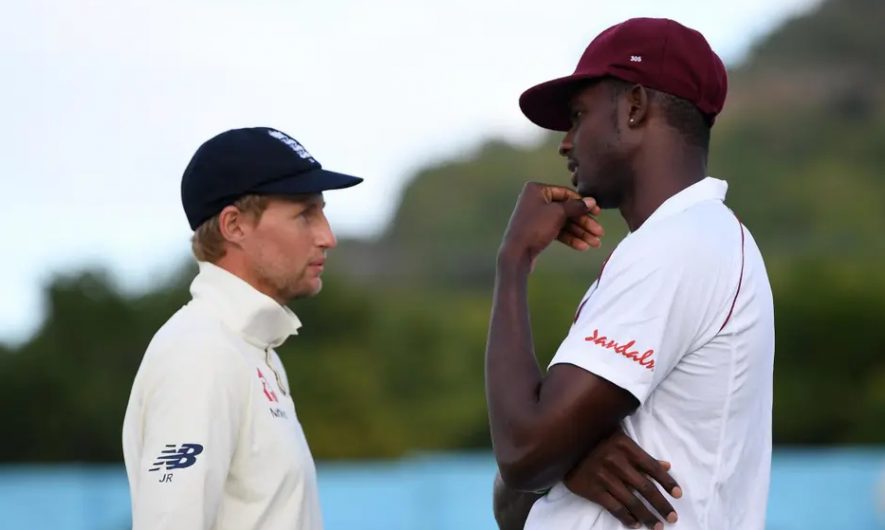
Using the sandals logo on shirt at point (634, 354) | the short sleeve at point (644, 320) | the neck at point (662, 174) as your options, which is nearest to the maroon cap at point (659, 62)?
the neck at point (662, 174)

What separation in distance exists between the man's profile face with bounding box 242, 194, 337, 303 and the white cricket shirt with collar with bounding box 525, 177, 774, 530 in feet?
2.80

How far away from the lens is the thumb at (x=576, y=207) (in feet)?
8.70

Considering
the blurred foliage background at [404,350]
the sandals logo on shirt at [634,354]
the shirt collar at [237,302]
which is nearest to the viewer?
the sandals logo on shirt at [634,354]

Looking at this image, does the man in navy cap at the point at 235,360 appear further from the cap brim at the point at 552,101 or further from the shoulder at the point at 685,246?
the shoulder at the point at 685,246

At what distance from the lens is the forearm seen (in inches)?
110

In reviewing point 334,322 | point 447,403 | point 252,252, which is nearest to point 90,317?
point 334,322

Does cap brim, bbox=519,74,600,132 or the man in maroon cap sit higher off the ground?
cap brim, bbox=519,74,600,132

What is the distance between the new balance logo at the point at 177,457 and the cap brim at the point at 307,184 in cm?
71

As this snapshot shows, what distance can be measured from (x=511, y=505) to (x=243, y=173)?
1058mm

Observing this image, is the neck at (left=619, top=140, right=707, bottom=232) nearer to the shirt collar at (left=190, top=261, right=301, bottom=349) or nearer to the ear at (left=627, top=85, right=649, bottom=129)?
the ear at (left=627, top=85, right=649, bottom=129)

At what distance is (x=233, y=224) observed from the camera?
3004mm

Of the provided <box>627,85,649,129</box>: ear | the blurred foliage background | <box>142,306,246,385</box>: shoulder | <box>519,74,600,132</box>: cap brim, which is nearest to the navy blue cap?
<box>142,306,246,385</box>: shoulder

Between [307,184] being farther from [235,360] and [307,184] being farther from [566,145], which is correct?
[566,145]

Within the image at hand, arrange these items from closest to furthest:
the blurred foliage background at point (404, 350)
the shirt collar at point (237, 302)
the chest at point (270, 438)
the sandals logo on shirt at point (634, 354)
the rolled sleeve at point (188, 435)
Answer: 1. the sandals logo on shirt at point (634, 354)
2. the rolled sleeve at point (188, 435)
3. the chest at point (270, 438)
4. the shirt collar at point (237, 302)
5. the blurred foliage background at point (404, 350)
